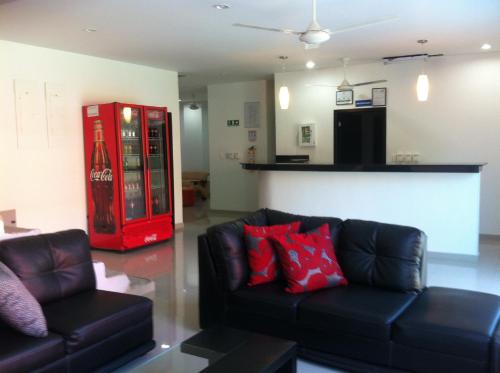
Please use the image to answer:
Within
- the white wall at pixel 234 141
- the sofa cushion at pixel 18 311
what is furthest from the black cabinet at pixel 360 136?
the sofa cushion at pixel 18 311

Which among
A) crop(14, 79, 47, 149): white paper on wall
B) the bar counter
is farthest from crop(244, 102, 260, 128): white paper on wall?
crop(14, 79, 47, 149): white paper on wall

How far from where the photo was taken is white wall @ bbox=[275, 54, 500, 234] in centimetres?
643

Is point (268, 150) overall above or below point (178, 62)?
below

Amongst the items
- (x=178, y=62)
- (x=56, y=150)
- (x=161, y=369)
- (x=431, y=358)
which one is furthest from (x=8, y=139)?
(x=431, y=358)

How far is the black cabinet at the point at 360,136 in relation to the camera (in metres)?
7.20

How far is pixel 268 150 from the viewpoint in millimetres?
8711

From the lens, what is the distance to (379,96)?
7.10 metres

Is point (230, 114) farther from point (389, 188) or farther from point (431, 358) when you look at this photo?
point (431, 358)

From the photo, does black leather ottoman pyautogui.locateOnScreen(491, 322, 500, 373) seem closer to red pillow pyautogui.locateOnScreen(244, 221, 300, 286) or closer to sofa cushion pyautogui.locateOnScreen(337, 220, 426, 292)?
sofa cushion pyautogui.locateOnScreen(337, 220, 426, 292)

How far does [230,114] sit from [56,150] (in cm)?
389

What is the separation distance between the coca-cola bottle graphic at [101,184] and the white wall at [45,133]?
179 millimetres

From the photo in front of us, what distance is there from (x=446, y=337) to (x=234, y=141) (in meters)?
6.94

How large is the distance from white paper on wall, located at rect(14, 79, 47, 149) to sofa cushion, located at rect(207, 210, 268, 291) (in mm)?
3308

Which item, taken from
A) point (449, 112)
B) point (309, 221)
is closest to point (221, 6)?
point (309, 221)
